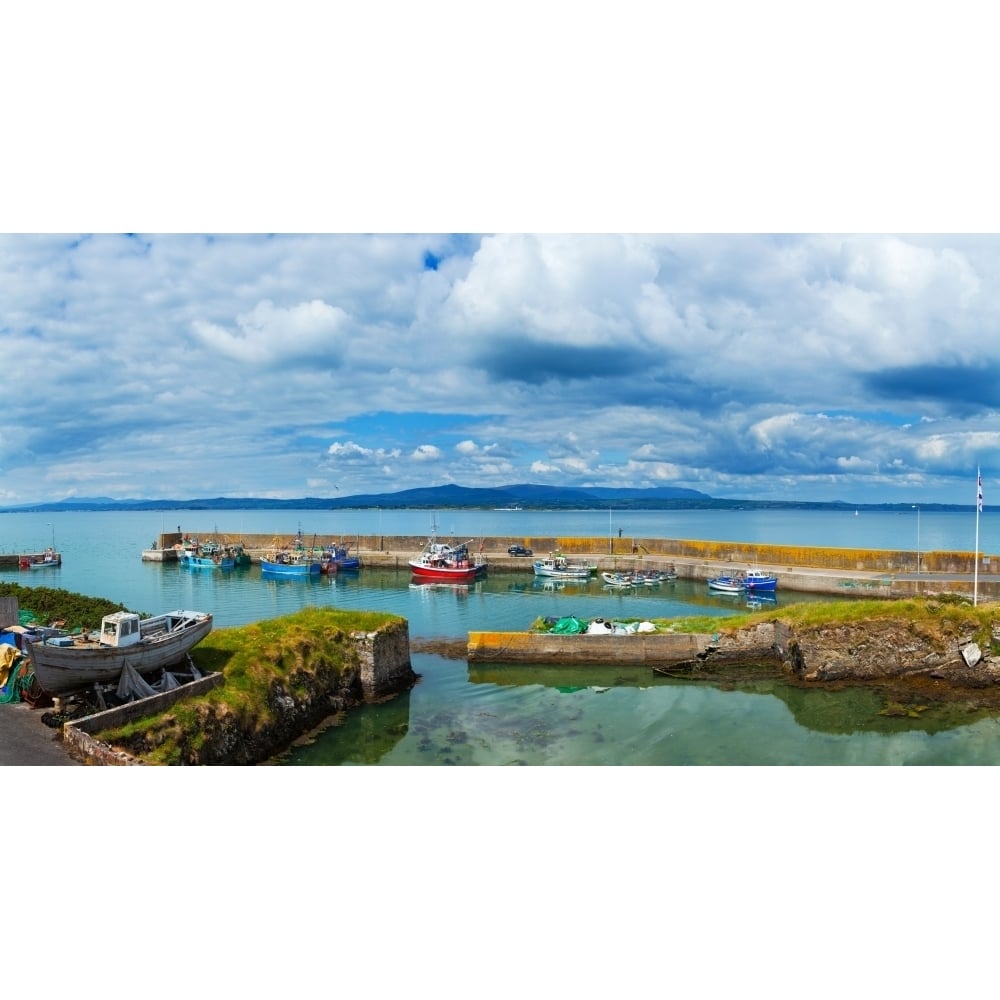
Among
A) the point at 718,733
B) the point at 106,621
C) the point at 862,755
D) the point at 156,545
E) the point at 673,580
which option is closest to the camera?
the point at 106,621

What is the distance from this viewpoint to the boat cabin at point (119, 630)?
12.8 meters

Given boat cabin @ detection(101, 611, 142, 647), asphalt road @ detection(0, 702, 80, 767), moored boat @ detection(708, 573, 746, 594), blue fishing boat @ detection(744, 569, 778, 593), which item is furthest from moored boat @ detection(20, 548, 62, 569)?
boat cabin @ detection(101, 611, 142, 647)

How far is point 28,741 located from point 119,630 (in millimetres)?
2263

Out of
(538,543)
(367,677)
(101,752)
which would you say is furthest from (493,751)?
(538,543)

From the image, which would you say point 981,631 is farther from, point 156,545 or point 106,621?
point 156,545

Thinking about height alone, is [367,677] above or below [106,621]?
below

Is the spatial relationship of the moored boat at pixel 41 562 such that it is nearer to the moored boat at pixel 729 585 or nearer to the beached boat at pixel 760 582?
the moored boat at pixel 729 585

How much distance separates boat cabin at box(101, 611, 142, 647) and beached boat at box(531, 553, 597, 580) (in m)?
41.0

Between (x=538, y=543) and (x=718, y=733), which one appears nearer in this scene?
(x=718, y=733)

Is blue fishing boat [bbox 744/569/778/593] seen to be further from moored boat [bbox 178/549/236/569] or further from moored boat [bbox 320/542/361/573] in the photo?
moored boat [bbox 178/549/236/569]

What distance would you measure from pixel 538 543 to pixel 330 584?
20338 millimetres

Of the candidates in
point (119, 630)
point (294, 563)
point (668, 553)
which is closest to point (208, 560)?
point (294, 563)

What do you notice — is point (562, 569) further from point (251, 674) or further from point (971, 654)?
point (251, 674)

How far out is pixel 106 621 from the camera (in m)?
12.9
